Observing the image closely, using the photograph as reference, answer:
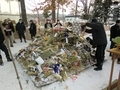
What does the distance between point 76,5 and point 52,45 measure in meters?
9.01

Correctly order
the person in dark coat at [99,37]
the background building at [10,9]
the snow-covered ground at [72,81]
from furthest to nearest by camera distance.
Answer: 1. the background building at [10,9]
2. the person in dark coat at [99,37]
3. the snow-covered ground at [72,81]

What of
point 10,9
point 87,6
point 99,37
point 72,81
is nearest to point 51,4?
point 10,9

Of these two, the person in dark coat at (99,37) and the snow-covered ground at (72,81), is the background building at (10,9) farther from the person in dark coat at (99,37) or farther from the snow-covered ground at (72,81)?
the person in dark coat at (99,37)

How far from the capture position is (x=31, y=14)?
12297mm

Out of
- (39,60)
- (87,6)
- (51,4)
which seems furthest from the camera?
(87,6)

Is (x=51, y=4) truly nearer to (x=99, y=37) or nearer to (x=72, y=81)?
(x=99, y=37)

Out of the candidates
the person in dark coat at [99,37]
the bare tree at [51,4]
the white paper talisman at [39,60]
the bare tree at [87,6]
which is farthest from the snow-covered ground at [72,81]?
the bare tree at [87,6]

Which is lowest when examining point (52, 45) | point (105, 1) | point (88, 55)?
point (88, 55)

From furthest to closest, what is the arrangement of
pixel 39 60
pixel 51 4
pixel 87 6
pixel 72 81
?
pixel 87 6, pixel 51 4, pixel 39 60, pixel 72 81

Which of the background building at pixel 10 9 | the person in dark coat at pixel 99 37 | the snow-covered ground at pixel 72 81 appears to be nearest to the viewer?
the snow-covered ground at pixel 72 81

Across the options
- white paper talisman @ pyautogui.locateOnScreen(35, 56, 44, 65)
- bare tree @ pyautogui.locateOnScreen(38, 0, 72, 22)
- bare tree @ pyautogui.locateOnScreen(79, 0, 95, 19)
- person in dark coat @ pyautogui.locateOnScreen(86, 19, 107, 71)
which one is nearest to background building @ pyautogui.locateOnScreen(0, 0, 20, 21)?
bare tree @ pyautogui.locateOnScreen(38, 0, 72, 22)

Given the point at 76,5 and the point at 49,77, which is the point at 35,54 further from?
the point at 76,5

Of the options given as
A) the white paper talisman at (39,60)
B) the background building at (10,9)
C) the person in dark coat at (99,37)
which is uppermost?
the background building at (10,9)

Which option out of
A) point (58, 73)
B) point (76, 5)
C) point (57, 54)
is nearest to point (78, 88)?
point (58, 73)
